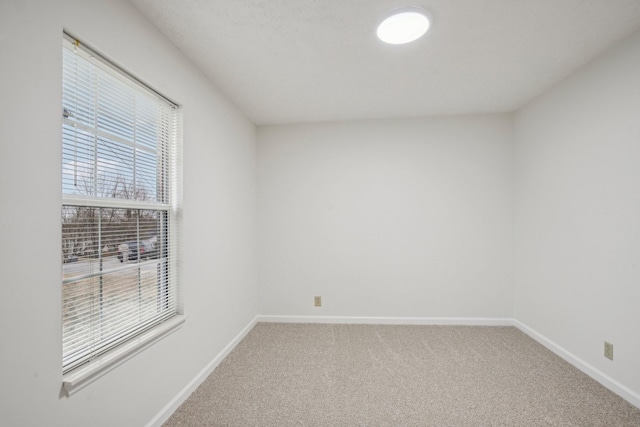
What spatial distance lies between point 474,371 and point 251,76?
10.1ft

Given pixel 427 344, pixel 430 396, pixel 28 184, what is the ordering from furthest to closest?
pixel 427 344
pixel 430 396
pixel 28 184

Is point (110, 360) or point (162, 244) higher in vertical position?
point (162, 244)

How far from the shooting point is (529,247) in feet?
9.68

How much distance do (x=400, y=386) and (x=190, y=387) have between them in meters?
1.56

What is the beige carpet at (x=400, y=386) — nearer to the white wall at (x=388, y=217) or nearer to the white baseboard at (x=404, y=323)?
the white baseboard at (x=404, y=323)

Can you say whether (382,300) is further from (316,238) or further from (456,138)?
(456,138)

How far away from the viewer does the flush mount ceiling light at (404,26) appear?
161 centimetres

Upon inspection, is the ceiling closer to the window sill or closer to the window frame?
the window frame

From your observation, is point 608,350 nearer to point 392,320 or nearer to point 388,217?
point 392,320

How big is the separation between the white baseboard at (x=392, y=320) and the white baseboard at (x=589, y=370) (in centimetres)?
37

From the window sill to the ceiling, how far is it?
6.19 ft

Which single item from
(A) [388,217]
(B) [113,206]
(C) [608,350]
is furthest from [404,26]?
(C) [608,350]

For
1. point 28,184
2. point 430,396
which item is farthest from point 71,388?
point 430,396

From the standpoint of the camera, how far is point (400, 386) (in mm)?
2100
